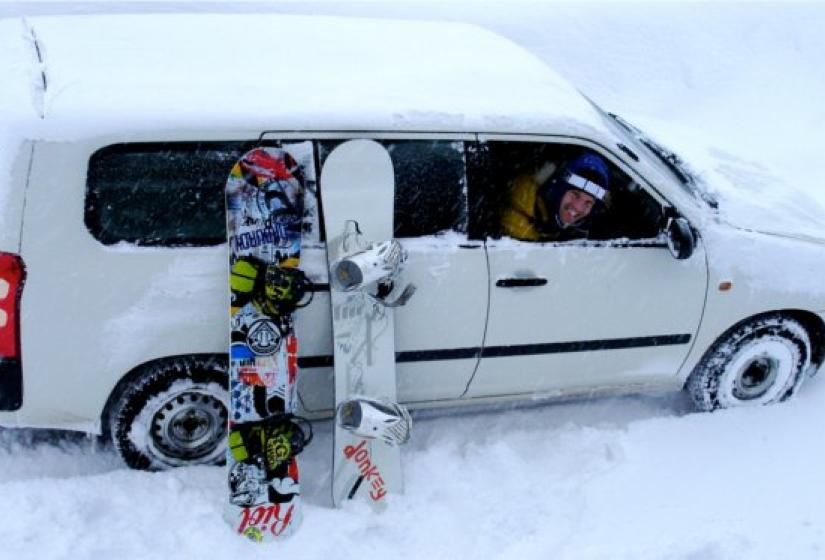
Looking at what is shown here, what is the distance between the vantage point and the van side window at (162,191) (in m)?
3.20

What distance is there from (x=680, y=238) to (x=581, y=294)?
19.7 inches

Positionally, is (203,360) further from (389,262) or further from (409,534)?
(409,534)

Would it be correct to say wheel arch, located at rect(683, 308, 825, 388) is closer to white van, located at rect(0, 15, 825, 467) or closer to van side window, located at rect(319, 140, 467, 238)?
white van, located at rect(0, 15, 825, 467)

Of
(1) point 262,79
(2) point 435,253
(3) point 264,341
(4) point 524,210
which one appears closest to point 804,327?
(4) point 524,210

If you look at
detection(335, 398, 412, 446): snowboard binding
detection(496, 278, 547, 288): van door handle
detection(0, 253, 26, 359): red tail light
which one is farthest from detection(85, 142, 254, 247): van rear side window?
detection(496, 278, 547, 288): van door handle

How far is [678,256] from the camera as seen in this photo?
12.2 ft

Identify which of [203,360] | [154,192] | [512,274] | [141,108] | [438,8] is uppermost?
[438,8]

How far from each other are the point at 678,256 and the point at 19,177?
9.02 ft

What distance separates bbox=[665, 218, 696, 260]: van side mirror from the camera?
369cm

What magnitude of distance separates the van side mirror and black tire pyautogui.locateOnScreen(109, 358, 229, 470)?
2073mm

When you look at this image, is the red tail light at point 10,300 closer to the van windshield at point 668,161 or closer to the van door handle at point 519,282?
the van door handle at point 519,282

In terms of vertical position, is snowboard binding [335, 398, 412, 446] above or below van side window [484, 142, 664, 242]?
below

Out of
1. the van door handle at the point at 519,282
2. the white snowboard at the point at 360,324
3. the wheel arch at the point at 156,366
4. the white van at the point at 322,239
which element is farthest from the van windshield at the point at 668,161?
the wheel arch at the point at 156,366

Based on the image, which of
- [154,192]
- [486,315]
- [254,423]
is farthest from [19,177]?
[486,315]
